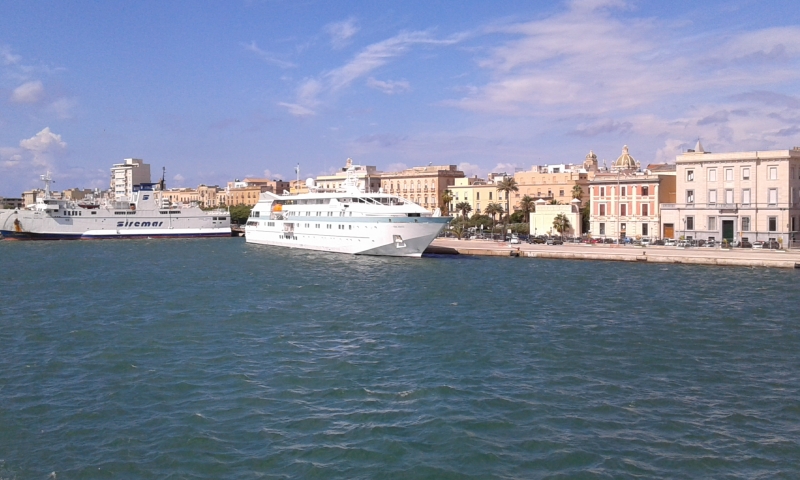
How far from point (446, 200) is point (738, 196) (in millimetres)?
44344

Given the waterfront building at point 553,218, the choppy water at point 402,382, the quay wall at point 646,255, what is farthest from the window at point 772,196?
the choppy water at point 402,382

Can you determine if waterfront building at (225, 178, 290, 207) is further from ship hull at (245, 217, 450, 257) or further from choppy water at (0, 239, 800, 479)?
choppy water at (0, 239, 800, 479)

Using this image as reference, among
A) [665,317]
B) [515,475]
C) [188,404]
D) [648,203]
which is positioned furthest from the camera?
[648,203]

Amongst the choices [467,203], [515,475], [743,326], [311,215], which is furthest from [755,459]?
[467,203]

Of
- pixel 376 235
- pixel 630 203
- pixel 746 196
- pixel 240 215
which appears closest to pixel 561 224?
pixel 630 203

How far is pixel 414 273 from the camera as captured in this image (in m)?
43.8

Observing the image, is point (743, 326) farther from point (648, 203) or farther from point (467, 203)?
point (467, 203)

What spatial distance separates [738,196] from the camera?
55688 millimetres

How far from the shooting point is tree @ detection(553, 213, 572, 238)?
223 feet

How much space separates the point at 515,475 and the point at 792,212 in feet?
163

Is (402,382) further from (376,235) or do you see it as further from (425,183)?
(425,183)

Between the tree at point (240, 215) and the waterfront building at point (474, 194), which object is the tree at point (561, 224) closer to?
the waterfront building at point (474, 194)

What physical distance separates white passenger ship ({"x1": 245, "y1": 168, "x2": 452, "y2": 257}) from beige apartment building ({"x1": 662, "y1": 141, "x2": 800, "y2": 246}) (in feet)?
67.0

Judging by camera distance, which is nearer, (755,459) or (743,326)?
(755,459)
